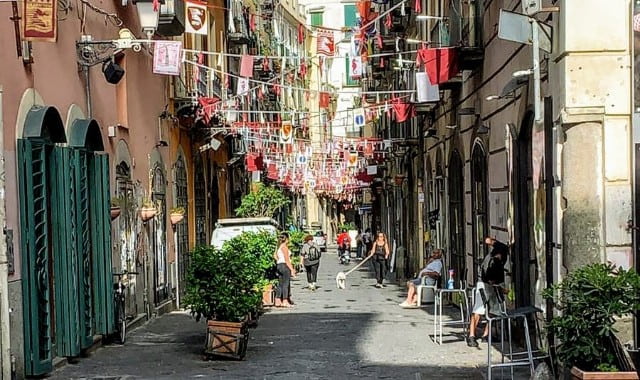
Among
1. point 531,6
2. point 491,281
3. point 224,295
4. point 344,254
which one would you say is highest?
point 531,6

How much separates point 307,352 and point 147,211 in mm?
6149

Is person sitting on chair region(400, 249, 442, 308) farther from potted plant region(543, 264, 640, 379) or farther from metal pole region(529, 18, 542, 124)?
potted plant region(543, 264, 640, 379)

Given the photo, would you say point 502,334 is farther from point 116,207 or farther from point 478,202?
point 116,207

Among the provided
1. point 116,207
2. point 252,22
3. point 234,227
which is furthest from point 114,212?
point 252,22

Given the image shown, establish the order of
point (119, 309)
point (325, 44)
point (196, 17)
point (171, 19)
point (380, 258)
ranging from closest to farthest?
point (119, 309) → point (196, 17) → point (171, 19) → point (325, 44) → point (380, 258)

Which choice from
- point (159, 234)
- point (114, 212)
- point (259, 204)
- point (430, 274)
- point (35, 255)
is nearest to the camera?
point (35, 255)

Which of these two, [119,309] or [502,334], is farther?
[119,309]

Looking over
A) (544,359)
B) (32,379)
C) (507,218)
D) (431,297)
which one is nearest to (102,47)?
(32,379)

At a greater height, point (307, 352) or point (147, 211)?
point (147, 211)

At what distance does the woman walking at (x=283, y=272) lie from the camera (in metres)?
24.0

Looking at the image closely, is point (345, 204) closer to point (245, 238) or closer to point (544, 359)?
point (245, 238)

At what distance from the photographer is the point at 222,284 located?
14711mm

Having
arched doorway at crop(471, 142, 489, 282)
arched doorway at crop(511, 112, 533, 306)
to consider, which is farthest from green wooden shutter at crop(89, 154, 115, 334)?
arched doorway at crop(471, 142, 489, 282)

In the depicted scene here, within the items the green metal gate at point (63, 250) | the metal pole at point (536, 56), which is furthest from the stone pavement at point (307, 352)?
the metal pole at point (536, 56)
